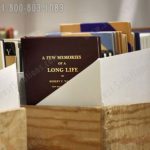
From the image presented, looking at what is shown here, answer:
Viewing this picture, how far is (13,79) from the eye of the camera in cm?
66

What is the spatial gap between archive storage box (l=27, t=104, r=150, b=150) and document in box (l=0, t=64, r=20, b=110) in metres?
0.08

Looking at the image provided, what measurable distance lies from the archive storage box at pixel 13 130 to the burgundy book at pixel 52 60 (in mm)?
101

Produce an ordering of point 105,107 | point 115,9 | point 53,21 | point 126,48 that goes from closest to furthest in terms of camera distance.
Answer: point 105,107
point 126,48
point 115,9
point 53,21

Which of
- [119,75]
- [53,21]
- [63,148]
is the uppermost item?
[53,21]

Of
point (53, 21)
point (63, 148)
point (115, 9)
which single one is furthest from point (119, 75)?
point (53, 21)

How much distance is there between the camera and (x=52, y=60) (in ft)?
2.40

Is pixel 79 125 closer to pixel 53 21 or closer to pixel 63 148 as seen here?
pixel 63 148

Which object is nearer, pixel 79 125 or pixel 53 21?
pixel 79 125

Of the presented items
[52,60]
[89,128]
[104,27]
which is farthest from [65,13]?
[89,128]

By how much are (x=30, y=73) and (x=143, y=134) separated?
286 mm

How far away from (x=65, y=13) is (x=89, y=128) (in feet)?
5.77

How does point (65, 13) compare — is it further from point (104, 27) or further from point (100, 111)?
point (100, 111)

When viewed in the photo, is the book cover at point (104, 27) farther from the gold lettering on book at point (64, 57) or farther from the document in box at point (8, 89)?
the document in box at point (8, 89)

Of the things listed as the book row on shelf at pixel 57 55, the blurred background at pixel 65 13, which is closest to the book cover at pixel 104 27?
the book row on shelf at pixel 57 55
